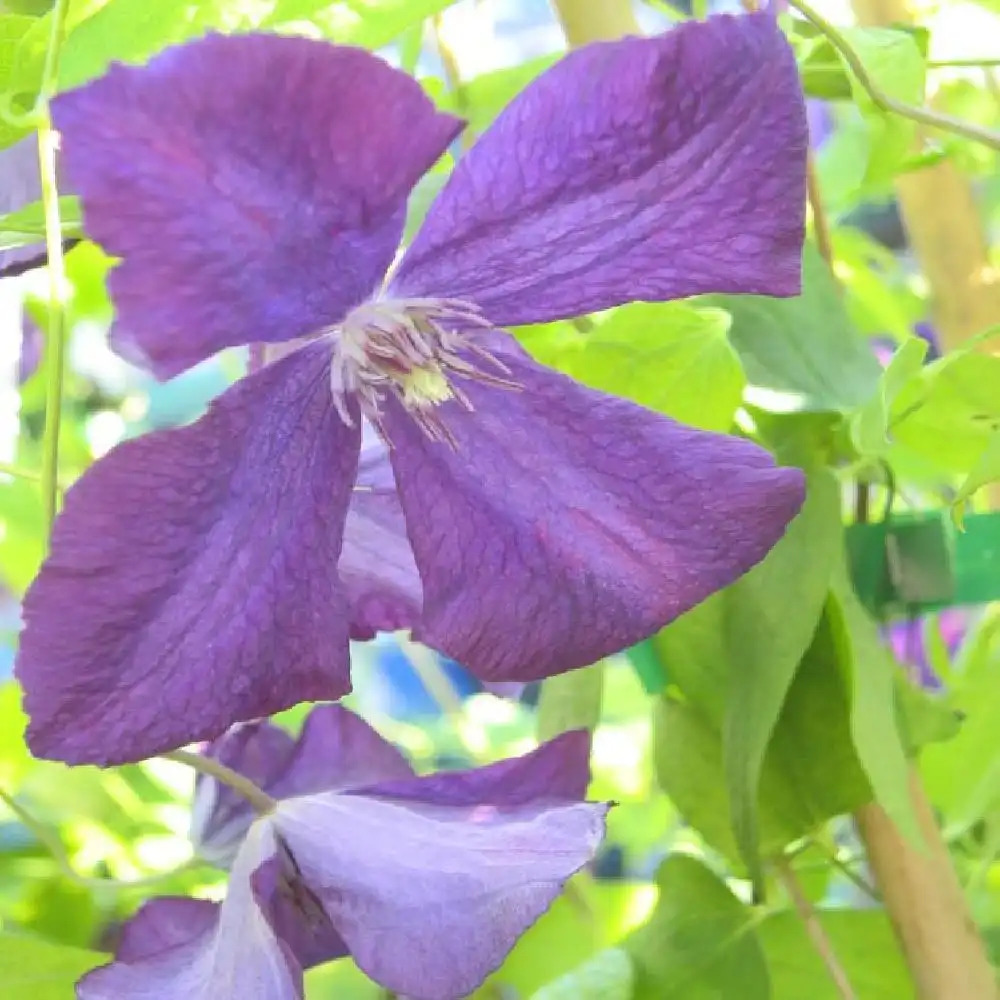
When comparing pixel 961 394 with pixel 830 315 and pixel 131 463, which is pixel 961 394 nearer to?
pixel 830 315

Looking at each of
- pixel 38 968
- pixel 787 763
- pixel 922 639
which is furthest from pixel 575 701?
pixel 922 639

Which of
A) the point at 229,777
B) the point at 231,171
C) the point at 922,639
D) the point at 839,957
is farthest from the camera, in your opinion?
the point at 922,639

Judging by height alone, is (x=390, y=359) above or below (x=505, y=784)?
above

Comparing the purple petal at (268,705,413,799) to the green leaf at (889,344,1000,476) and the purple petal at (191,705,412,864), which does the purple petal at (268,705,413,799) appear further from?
the green leaf at (889,344,1000,476)

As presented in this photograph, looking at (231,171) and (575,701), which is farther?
(575,701)

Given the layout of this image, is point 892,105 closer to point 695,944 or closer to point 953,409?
point 953,409

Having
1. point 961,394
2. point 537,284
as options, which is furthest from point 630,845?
point 537,284

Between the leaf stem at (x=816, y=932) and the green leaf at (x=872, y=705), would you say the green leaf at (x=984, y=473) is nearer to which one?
the green leaf at (x=872, y=705)

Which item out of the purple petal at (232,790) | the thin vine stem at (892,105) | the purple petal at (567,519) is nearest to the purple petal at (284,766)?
the purple petal at (232,790)
